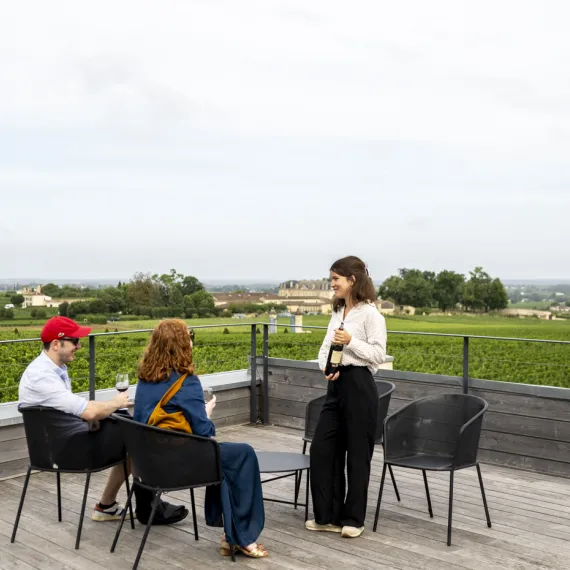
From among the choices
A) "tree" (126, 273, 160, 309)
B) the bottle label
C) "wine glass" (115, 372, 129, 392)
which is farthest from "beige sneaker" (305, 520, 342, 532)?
"tree" (126, 273, 160, 309)

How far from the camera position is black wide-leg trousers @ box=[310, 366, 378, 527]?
Result: 391 centimetres

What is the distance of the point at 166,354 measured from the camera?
3479mm

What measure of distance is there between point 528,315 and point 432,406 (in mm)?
71376

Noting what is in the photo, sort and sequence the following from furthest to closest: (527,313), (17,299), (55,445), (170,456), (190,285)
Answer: (527,313) → (190,285) → (17,299) → (55,445) → (170,456)

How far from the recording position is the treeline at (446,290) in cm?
7200

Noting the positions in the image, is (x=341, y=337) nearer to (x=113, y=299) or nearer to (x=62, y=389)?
(x=62, y=389)

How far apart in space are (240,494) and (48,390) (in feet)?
3.38

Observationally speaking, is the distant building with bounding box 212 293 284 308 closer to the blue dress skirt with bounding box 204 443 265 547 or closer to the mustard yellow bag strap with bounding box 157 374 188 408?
the blue dress skirt with bounding box 204 443 265 547

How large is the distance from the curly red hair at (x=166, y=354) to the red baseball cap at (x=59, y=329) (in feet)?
1.34

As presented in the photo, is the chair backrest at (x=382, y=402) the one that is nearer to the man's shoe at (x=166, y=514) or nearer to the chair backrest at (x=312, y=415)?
the chair backrest at (x=312, y=415)

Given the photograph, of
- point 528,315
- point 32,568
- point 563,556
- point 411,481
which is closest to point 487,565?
point 563,556

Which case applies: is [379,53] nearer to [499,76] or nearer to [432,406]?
[499,76]

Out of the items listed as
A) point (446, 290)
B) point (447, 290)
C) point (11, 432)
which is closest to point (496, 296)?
point (447, 290)

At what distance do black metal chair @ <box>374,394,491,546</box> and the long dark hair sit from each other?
0.69 meters
